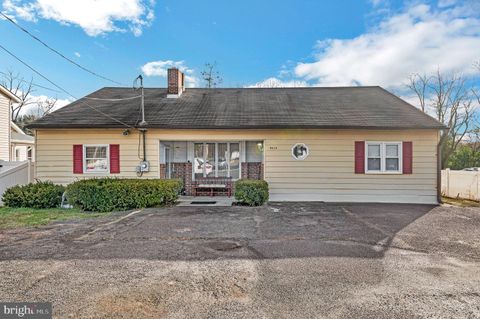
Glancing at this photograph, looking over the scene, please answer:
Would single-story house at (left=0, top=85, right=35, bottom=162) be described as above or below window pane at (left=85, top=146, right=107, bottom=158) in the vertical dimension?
above

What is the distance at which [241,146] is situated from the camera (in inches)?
487

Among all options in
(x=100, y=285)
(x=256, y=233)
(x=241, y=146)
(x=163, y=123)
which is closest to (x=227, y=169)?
(x=241, y=146)

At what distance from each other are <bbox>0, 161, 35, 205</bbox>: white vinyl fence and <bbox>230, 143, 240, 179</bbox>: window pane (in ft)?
27.0

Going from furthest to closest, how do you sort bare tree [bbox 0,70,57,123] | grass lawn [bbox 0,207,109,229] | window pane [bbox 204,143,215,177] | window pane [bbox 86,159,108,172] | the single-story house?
bare tree [bbox 0,70,57,123]
the single-story house
window pane [bbox 204,143,215,177]
window pane [bbox 86,159,108,172]
grass lawn [bbox 0,207,109,229]

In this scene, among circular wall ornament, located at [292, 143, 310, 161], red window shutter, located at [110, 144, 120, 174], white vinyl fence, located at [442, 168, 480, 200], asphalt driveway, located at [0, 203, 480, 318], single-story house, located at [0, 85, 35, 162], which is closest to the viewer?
asphalt driveway, located at [0, 203, 480, 318]

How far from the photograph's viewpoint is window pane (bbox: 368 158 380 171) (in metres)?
11.1

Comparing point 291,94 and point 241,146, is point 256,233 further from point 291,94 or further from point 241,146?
point 291,94

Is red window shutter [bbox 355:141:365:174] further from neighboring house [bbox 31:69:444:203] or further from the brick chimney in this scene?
the brick chimney

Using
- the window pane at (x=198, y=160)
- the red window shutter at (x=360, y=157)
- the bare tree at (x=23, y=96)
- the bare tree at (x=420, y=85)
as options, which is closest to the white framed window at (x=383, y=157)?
the red window shutter at (x=360, y=157)

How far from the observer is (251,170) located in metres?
12.4

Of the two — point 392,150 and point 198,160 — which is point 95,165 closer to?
point 198,160

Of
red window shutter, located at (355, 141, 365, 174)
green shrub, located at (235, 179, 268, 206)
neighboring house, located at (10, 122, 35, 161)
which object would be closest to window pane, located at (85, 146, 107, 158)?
green shrub, located at (235, 179, 268, 206)

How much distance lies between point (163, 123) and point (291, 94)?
7.18 metres

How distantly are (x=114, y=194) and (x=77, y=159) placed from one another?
3541 mm
